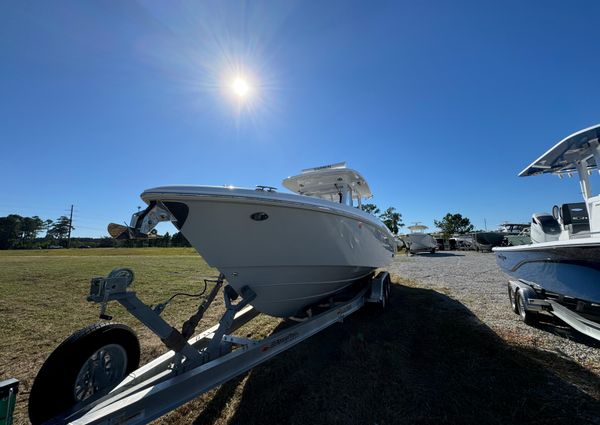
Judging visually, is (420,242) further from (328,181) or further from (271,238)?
(271,238)

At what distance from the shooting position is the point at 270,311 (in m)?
3.54

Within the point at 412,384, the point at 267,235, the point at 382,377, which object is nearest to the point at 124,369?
the point at 267,235

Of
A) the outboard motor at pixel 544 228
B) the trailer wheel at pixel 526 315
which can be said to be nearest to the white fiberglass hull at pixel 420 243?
the outboard motor at pixel 544 228

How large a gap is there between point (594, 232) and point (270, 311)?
4241mm

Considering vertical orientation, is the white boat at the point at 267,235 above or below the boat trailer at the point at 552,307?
above

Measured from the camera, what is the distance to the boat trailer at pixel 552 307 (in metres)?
3.45

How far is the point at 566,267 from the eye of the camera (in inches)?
130

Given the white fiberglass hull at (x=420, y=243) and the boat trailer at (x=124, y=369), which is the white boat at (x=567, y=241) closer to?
the boat trailer at (x=124, y=369)

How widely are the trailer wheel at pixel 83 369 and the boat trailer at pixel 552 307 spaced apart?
496cm

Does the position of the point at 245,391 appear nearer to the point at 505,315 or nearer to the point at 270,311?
the point at 270,311

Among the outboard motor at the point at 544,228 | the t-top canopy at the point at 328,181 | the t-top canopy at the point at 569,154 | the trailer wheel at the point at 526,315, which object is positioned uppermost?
the t-top canopy at the point at 569,154

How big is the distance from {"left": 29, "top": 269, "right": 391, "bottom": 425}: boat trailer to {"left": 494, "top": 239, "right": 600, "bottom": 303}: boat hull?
3.21m

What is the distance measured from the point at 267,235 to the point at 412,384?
2069 millimetres

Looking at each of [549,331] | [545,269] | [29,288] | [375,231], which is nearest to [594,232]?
[545,269]
